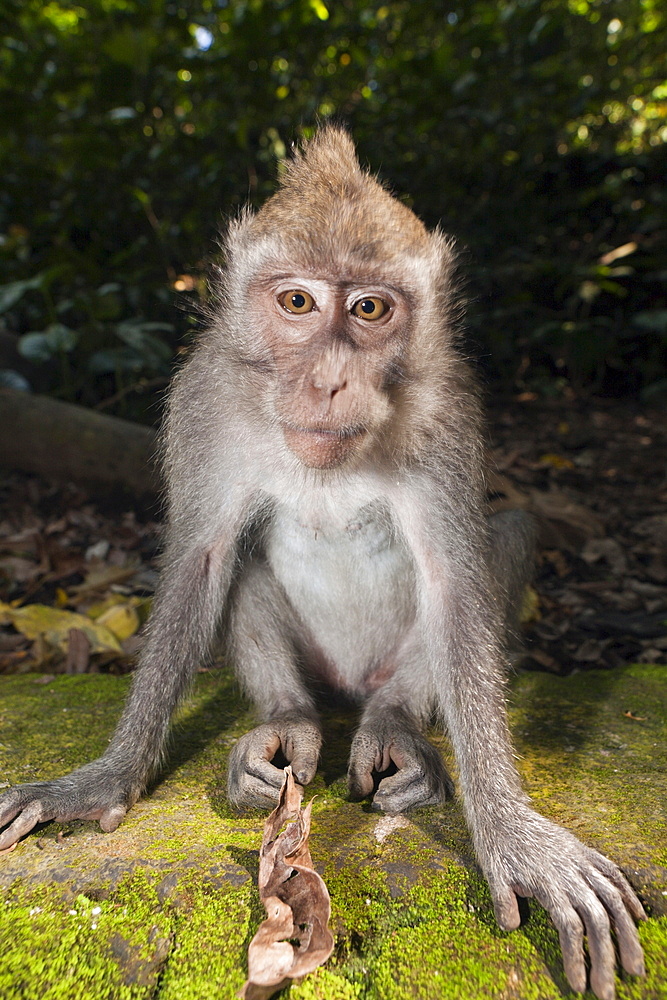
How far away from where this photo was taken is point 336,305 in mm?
2389

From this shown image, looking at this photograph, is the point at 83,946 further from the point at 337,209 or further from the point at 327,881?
the point at 337,209

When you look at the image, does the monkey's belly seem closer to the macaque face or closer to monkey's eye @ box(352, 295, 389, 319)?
the macaque face

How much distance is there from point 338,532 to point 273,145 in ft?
23.3

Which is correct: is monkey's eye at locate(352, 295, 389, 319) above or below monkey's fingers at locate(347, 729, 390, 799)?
above

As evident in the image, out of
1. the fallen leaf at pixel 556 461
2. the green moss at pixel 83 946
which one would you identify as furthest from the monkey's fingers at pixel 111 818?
the fallen leaf at pixel 556 461

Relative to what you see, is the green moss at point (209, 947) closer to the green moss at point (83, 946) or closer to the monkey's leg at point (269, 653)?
the green moss at point (83, 946)

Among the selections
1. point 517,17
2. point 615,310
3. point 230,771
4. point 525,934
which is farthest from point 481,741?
point 615,310

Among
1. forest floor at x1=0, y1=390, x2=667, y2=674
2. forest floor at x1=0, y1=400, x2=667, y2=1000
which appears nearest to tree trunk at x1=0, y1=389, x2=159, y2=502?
forest floor at x1=0, y1=390, x2=667, y2=674

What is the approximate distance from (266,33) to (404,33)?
187 centimetres

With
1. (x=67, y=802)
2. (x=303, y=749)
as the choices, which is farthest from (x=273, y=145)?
(x=67, y=802)

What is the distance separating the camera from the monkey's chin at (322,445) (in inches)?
88.7

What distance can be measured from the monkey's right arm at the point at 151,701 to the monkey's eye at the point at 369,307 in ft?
2.56

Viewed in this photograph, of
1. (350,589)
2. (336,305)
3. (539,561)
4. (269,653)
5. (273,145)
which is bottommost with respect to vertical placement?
(269,653)

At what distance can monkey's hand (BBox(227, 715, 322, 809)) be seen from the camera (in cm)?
229
